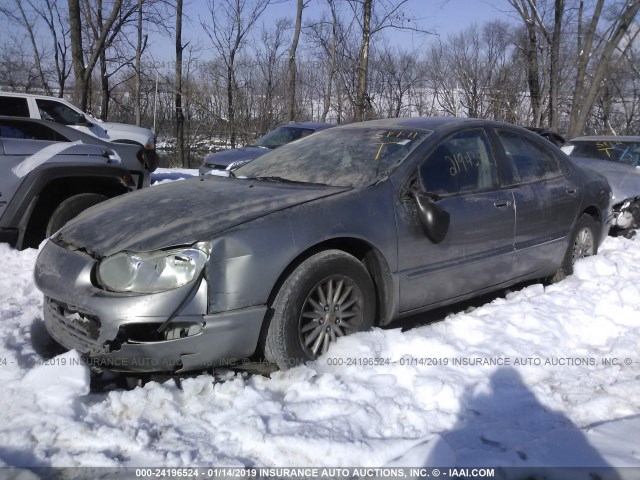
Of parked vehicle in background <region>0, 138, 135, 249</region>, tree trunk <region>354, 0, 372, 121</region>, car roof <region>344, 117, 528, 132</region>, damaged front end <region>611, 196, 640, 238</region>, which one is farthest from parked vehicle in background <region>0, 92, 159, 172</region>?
tree trunk <region>354, 0, 372, 121</region>

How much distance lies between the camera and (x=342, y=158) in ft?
Answer: 13.7

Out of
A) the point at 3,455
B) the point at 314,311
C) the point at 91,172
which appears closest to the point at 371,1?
the point at 91,172

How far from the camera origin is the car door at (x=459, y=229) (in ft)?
12.4

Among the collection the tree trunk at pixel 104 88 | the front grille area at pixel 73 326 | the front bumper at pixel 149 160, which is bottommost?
the front grille area at pixel 73 326

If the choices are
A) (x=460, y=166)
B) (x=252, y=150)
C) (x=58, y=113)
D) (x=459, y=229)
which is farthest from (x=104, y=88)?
(x=459, y=229)

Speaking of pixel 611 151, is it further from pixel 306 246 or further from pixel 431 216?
pixel 306 246

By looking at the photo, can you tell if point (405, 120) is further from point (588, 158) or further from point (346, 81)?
point (346, 81)

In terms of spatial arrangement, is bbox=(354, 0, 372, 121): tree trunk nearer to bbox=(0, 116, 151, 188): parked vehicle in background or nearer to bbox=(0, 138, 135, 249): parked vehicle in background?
bbox=(0, 116, 151, 188): parked vehicle in background

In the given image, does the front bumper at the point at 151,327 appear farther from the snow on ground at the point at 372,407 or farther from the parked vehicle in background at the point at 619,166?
the parked vehicle in background at the point at 619,166

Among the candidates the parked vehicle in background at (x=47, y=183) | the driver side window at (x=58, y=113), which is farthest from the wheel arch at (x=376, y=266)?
the driver side window at (x=58, y=113)

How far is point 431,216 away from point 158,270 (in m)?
1.73

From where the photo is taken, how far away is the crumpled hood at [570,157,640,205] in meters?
7.41

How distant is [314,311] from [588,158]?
6997mm

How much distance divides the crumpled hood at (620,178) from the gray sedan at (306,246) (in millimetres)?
2968
